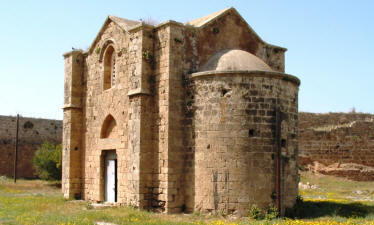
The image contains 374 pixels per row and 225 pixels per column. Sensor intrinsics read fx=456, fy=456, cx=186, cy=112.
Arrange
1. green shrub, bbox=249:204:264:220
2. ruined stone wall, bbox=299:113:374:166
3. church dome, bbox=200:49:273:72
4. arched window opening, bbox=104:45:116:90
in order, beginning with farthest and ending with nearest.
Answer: ruined stone wall, bbox=299:113:374:166 → arched window opening, bbox=104:45:116:90 → church dome, bbox=200:49:273:72 → green shrub, bbox=249:204:264:220

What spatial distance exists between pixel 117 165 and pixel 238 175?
470 cm

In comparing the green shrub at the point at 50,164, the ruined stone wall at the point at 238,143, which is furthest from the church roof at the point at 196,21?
the green shrub at the point at 50,164

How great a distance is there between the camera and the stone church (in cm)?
1293

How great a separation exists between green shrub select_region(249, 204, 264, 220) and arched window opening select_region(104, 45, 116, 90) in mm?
7157

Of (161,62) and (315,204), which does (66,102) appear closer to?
(161,62)

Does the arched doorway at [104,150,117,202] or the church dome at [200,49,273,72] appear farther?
the arched doorway at [104,150,117,202]

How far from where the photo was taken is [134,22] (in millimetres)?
A: 16875

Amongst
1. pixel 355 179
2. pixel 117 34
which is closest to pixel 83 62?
pixel 117 34

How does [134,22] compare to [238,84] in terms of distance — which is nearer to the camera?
[238,84]

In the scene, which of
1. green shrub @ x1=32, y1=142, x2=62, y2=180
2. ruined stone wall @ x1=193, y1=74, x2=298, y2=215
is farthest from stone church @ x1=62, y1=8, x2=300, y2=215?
green shrub @ x1=32, y1=142, x2=62, y2=180

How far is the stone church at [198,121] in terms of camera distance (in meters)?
12.9

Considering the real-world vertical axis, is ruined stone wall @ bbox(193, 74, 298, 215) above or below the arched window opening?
below

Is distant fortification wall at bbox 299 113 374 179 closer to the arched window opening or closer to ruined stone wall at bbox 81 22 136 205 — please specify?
ruined stone wall at bbox 81 22 136 205

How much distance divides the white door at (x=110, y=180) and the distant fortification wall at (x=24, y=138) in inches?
684
